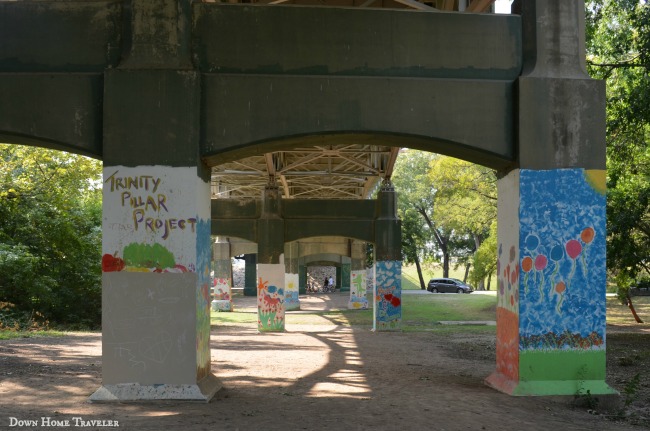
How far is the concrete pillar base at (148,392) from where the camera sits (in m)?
9.40

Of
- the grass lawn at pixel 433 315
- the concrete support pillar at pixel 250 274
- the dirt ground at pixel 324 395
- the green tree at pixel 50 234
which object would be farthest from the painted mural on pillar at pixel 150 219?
the concrete support pillar at pixel 250 274

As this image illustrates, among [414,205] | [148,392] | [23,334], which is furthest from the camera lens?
[414,205]

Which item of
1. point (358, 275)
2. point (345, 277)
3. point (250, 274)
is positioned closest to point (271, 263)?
point (358, 275)

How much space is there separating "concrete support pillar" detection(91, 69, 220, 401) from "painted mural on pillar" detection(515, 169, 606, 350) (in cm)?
486

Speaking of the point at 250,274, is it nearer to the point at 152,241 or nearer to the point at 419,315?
the point at 419,315

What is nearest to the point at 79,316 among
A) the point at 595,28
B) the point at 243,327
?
the point at 243,327

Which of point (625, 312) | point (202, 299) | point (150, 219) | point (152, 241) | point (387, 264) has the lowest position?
point (625, 312)

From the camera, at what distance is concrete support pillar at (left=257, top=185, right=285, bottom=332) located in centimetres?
2550

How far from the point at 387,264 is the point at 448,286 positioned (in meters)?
25.3

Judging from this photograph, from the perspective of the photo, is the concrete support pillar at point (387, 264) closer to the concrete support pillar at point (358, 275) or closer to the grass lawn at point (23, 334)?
the grass lawn at point (23, 334)

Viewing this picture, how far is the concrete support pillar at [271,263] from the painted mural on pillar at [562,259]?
636 inches

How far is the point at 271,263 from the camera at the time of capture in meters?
25.5

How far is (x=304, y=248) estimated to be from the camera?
43438 mm

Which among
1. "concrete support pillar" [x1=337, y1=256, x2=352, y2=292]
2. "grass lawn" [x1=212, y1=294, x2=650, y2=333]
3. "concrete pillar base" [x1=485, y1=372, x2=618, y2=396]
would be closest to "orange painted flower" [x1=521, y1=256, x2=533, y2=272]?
"concrete pillar base" [x1=485, y1=372, x2=618, y2=396]
